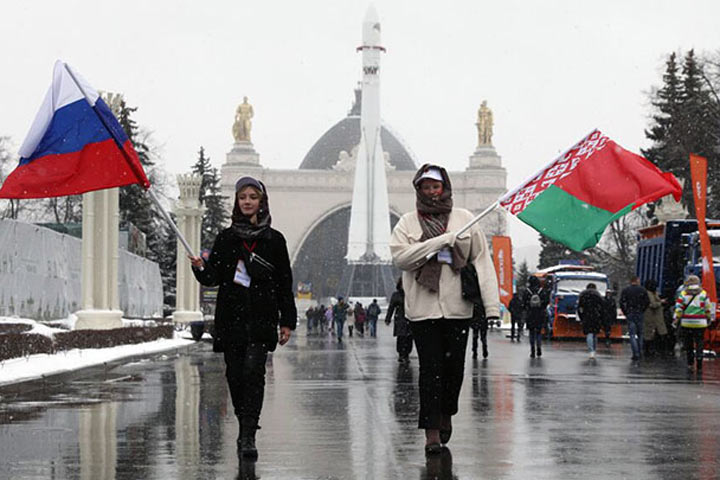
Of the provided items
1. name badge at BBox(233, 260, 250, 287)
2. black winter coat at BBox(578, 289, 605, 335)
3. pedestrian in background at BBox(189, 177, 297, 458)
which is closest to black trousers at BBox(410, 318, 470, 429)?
pedestrian in background at BBox(189, 177, 297, 458)

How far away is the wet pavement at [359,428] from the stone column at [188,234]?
96.4ft

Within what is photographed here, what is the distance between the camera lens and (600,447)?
8.43m

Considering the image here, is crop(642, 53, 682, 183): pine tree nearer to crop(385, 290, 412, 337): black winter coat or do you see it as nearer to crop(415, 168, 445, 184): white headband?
crop(385, 290, 412, 337): black winter coat

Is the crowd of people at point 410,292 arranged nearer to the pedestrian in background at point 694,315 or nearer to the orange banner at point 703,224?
the pedestrian in background at point 694,315

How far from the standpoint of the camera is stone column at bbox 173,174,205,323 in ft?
152

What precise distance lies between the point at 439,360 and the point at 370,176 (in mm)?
103872

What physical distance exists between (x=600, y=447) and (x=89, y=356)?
13.7 m

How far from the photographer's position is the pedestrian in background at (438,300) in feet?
26.7

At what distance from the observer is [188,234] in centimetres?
4762

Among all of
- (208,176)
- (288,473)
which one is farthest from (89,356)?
(208,176)

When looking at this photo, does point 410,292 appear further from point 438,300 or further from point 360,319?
point 360,319

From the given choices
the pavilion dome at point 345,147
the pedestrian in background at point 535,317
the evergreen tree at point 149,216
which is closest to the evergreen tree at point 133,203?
the evergreen tree at point 149,216

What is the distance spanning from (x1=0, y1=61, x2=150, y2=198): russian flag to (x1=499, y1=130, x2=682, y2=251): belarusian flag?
287 cm

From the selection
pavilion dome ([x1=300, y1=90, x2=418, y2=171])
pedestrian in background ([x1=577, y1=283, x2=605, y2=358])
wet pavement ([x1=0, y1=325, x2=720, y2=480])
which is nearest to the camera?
wet pavement ([x1=0, y1=325, x2=720, y2=480])
